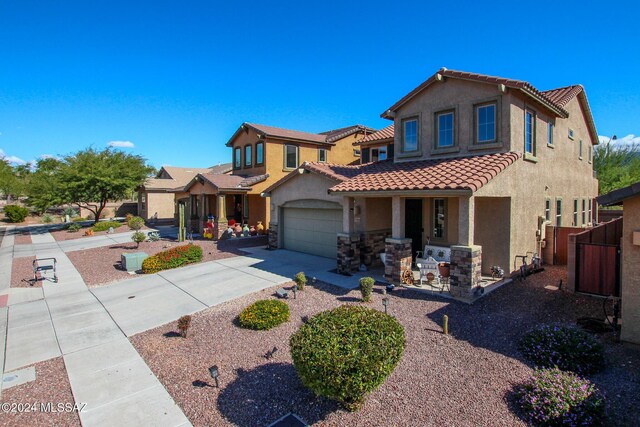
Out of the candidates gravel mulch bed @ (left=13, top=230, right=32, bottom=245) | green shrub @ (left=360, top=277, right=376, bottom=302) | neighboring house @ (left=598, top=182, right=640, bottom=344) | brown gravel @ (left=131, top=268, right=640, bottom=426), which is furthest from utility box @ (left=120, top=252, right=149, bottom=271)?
neighboring house @ (left=598, top=182, right=640, bottom=344)

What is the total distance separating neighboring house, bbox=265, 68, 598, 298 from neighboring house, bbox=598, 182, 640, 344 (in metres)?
3.08

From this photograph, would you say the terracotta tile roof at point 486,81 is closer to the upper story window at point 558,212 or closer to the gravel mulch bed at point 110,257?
the upper story window at point 558,212

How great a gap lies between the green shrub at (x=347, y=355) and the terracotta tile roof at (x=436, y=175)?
5580mm

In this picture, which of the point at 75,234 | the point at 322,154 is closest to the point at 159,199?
the point at 75,234

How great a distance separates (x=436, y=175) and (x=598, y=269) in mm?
5121

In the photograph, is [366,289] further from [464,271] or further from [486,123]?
[486,123]

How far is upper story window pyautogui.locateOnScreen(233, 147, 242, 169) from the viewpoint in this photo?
2606cm

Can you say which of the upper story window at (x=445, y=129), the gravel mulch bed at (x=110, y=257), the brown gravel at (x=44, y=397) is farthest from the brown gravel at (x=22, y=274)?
the upper story window at (x=445, y=129)

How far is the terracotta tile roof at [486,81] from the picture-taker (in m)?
10.6

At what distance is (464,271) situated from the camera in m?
9.33

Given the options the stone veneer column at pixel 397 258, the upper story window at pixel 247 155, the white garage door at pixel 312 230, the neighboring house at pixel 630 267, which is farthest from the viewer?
the upper story window at pixel 247 155

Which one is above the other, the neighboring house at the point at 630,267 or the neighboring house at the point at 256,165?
the neighboring house at the point at 256,165

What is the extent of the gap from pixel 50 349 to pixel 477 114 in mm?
13709

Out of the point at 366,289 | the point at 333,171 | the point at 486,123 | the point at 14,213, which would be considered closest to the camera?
the point at 366,289
